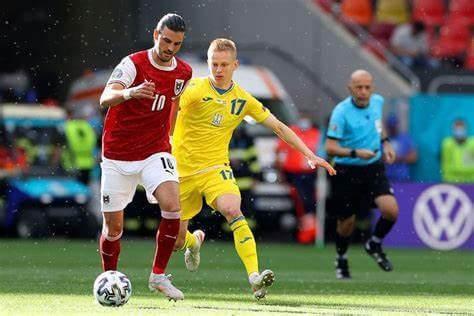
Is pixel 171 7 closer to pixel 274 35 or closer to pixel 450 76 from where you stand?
pixel 274 35

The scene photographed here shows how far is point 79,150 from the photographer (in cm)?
2633

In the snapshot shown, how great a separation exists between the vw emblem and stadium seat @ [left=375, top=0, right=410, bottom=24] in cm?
685

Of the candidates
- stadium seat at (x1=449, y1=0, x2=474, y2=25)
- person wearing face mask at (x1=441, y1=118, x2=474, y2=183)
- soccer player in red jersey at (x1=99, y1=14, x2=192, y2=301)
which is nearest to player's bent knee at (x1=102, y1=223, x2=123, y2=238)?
soccer player in red jersey at (x1=99, y1=14, x2=192, y2=301)

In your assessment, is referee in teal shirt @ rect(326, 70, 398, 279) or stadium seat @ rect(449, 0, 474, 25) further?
stadium seat @ rect(449, 0, 474, 25)

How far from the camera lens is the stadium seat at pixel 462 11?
2955cm

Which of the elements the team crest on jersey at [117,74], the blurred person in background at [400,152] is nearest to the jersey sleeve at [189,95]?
the team crest on jersey at [117,74]

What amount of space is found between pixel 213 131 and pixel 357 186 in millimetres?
3563

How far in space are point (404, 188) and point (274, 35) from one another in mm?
6252

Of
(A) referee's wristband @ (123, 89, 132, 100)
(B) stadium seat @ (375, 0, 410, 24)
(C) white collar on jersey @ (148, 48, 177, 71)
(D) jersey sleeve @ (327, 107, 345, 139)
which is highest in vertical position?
(B) stadium seat @ (375, 0, 410, 24)

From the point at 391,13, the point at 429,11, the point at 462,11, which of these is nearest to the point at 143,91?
the point at 462,11

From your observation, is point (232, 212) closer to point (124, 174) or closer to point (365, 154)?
point (124, 174)

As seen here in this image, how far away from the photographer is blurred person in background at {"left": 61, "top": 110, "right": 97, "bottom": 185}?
26.3m

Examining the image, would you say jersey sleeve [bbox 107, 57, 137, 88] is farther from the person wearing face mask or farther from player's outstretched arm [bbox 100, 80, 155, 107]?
the person wearing face mask

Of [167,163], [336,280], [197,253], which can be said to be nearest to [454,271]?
[336,280]
